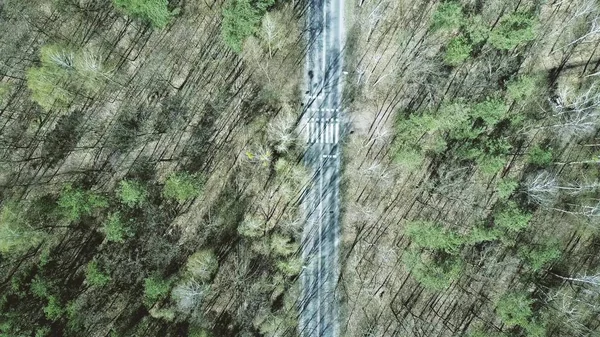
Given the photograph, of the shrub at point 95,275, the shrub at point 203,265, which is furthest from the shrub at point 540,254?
the shrub at point 95,275

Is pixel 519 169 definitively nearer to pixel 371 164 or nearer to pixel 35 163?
pixel 371 164

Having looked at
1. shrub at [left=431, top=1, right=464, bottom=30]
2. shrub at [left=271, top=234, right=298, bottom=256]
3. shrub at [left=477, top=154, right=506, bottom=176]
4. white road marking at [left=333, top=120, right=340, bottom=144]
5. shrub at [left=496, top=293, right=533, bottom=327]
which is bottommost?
shrub at [left=271, top=234, right=298, bottom=256]

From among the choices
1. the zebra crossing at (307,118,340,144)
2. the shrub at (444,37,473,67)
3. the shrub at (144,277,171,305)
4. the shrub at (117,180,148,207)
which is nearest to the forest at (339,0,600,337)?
the shrub at (444,37,473,67)

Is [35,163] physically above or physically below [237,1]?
below

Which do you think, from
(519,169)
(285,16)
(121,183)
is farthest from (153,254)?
(519,169)

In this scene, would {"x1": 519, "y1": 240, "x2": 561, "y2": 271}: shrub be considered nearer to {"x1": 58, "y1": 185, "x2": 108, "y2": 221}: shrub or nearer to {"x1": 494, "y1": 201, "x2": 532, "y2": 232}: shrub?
{"x1": 494, "y1": 201, "x2": 532, "y2": 232}: shrub

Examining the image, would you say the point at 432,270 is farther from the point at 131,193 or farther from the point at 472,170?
the point at 131,193
